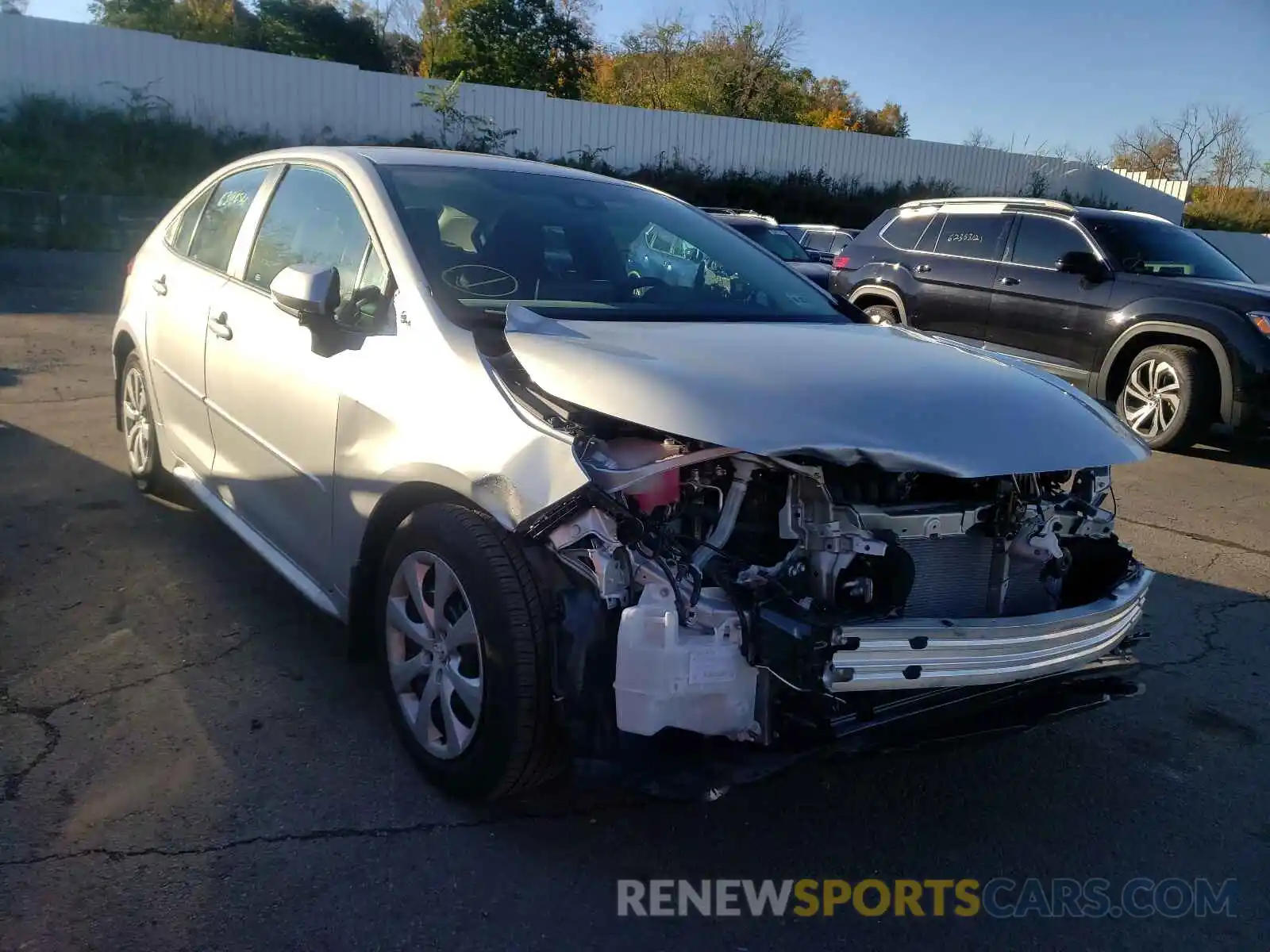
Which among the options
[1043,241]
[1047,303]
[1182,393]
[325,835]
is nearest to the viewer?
[325,835]

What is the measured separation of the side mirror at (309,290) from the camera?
3.18 meters

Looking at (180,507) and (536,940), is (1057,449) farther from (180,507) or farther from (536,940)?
(180,507)

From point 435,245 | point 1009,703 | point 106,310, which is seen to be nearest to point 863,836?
point 1009,703

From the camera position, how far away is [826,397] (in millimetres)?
2652

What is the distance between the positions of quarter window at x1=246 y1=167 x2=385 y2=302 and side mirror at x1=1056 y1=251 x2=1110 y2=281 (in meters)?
6.94

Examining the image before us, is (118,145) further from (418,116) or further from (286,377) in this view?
(286,377)

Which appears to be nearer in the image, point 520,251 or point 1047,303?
point 520,251

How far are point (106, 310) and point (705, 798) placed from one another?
11.8 m

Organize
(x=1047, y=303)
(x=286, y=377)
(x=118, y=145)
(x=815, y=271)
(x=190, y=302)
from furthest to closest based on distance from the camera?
(x=118, y=145) < (x=815, y=271) < (x=1047, y=303) < (x=190, y=302) < (x=286, y=377)

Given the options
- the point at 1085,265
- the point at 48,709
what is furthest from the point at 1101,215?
the point at 48,709

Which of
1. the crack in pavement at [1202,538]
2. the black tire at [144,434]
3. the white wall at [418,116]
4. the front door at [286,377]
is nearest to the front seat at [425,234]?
the front door at [286,377]

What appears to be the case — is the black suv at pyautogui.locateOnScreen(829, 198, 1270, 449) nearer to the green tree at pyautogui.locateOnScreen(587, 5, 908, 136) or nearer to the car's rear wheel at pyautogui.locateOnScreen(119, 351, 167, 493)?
the car's rear wheel at pyautogui.locateOnScreen(119, 351, 167, 493)

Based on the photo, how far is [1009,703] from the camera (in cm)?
277

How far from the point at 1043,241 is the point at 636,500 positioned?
26.0 ft
